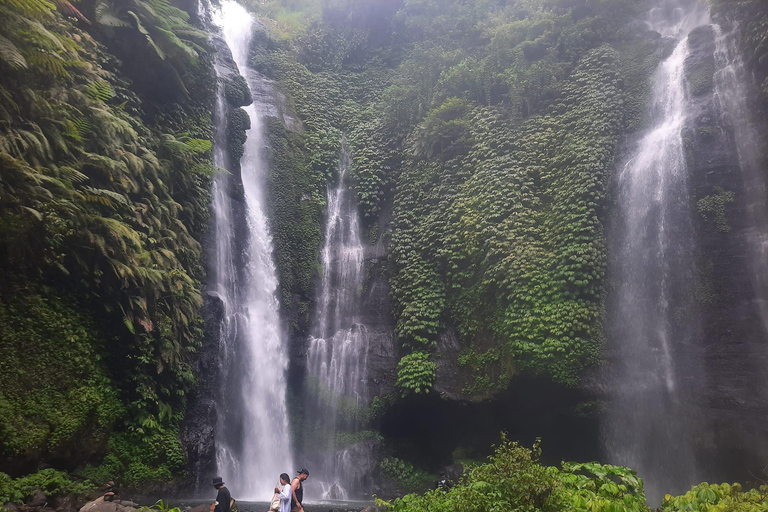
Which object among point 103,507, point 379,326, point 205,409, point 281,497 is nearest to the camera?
point 281,497

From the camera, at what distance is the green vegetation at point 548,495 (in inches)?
184

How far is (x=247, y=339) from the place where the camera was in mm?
13156

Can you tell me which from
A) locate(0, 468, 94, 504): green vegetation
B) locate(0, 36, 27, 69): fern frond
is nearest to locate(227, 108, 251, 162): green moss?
locate(0, 36, 27, 69): fern frond

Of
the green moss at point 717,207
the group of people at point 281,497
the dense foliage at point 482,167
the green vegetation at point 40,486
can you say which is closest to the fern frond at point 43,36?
the green vegetation at point 40,486

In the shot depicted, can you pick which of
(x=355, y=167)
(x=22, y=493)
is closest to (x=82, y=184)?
(x=22, y=493)

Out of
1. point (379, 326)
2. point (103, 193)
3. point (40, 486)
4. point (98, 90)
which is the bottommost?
point (40, 486)

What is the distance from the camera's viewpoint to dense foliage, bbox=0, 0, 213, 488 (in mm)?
7527

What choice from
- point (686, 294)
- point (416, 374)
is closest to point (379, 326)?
point (416, 374)

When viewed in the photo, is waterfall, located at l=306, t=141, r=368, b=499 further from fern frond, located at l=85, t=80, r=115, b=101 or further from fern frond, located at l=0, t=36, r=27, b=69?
fern frond, located at l=0, t=36, r=27, b=69

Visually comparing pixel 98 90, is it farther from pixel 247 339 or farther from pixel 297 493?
pixel 297 493

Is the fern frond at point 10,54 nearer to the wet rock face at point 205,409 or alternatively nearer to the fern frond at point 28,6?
the fern frond at point 28,6

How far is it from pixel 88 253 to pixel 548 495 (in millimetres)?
8586

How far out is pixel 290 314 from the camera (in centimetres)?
1470

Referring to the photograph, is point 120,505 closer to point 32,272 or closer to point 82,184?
point 32,272
